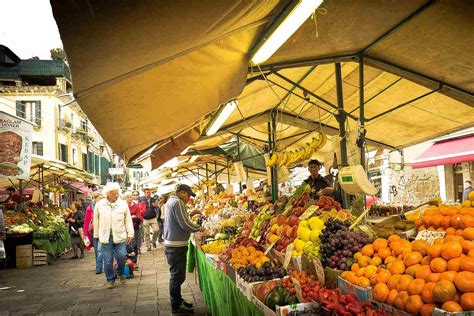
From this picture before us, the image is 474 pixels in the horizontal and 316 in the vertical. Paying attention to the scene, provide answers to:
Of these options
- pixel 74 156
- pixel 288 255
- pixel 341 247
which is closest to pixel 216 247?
pixel 288 255

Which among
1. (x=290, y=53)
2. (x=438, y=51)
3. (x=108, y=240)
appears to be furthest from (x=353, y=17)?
(x=108, y=240)

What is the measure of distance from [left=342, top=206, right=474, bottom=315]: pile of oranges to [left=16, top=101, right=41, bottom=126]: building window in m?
33.5

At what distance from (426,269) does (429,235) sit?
0.71m

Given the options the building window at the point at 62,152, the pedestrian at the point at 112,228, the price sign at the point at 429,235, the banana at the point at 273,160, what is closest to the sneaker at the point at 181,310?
the pedestrian at the point at 112,228

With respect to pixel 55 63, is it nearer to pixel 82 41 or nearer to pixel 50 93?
pixel 50 93

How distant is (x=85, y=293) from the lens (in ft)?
27.3

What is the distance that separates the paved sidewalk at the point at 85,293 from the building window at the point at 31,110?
23.6 meters

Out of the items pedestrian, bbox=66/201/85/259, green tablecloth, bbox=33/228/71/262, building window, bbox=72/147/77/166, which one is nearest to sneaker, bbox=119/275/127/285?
pedestrian, bbox=66/201/85/259

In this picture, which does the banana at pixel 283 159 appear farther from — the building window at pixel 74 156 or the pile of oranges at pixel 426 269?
the building window at pixel 74 156

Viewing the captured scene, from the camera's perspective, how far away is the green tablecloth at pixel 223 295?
380 centimetres

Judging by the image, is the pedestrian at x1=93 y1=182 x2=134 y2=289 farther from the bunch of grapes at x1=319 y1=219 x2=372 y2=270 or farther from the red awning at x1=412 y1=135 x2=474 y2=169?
the red awning at x1=412 y1=135 x2=474 y2=169

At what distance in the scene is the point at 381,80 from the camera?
7.20 m

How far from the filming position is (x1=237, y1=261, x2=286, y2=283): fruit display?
4.01 m

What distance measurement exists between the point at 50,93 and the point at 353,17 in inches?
1276
